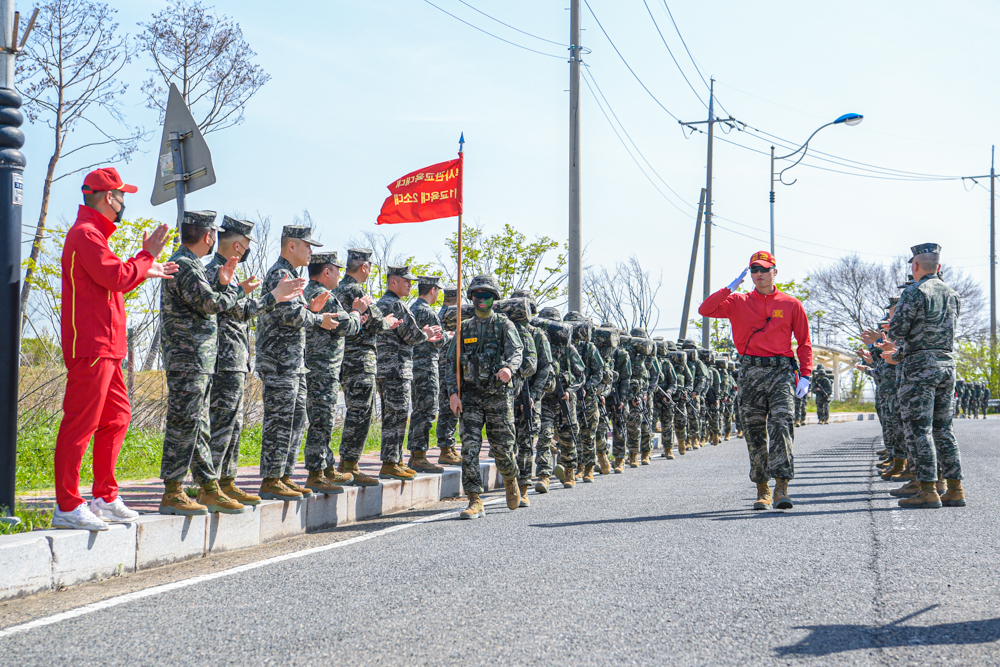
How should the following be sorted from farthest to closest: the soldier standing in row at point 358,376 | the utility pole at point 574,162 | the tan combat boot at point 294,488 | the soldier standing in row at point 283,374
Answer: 1. the utility pole at point 574,162
2. the soldier standing in row at point 358,376
3. the tan combat boot at point 294,488
4. the soldier standing in row at point 283,374

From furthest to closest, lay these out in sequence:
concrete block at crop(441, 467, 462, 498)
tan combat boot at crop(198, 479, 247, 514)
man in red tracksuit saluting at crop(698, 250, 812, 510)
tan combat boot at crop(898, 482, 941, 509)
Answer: concrete block at crop(441, 467, 462, 498) < man in red tracksuit saluting at crop(698, 250, 812, 510) < tan combat boot at crop(898, 482, 941, 509) < tan combat boot at crop(198, 479, 247, 514)

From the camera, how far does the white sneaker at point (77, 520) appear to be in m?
5.27

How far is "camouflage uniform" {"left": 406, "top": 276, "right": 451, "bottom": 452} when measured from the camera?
34.2 feet

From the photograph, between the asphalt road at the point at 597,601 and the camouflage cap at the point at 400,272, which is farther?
the camouflage cap at the point at 400,272

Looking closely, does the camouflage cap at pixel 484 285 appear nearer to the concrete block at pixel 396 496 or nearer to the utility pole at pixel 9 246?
the concrete block at pixel 396 496

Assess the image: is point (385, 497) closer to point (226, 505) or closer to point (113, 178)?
point (226, 505)

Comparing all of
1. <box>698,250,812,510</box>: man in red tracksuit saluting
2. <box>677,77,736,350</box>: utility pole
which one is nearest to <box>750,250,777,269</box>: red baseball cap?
<box>698,250,812,510</box>: man in red tracksuit saluting

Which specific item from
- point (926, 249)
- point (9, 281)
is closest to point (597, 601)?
point (9, 281)

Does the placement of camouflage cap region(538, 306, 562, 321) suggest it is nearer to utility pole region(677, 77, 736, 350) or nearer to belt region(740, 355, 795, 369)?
belt region(740, 355, 795, 369)

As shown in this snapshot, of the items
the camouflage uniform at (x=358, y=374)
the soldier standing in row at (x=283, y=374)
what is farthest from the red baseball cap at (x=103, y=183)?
the camouflage uniform at (x=358, y=374)

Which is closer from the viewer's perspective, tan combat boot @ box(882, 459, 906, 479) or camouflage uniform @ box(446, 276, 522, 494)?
camouflage uniform @ box(446, 276, 522, 494)

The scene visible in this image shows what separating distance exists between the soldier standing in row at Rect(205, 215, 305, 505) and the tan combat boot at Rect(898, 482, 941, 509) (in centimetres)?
562

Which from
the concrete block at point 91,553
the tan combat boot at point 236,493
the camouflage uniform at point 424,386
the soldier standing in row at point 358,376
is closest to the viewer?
the concrete block at point 91,553

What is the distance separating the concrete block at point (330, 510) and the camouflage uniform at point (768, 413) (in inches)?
142
